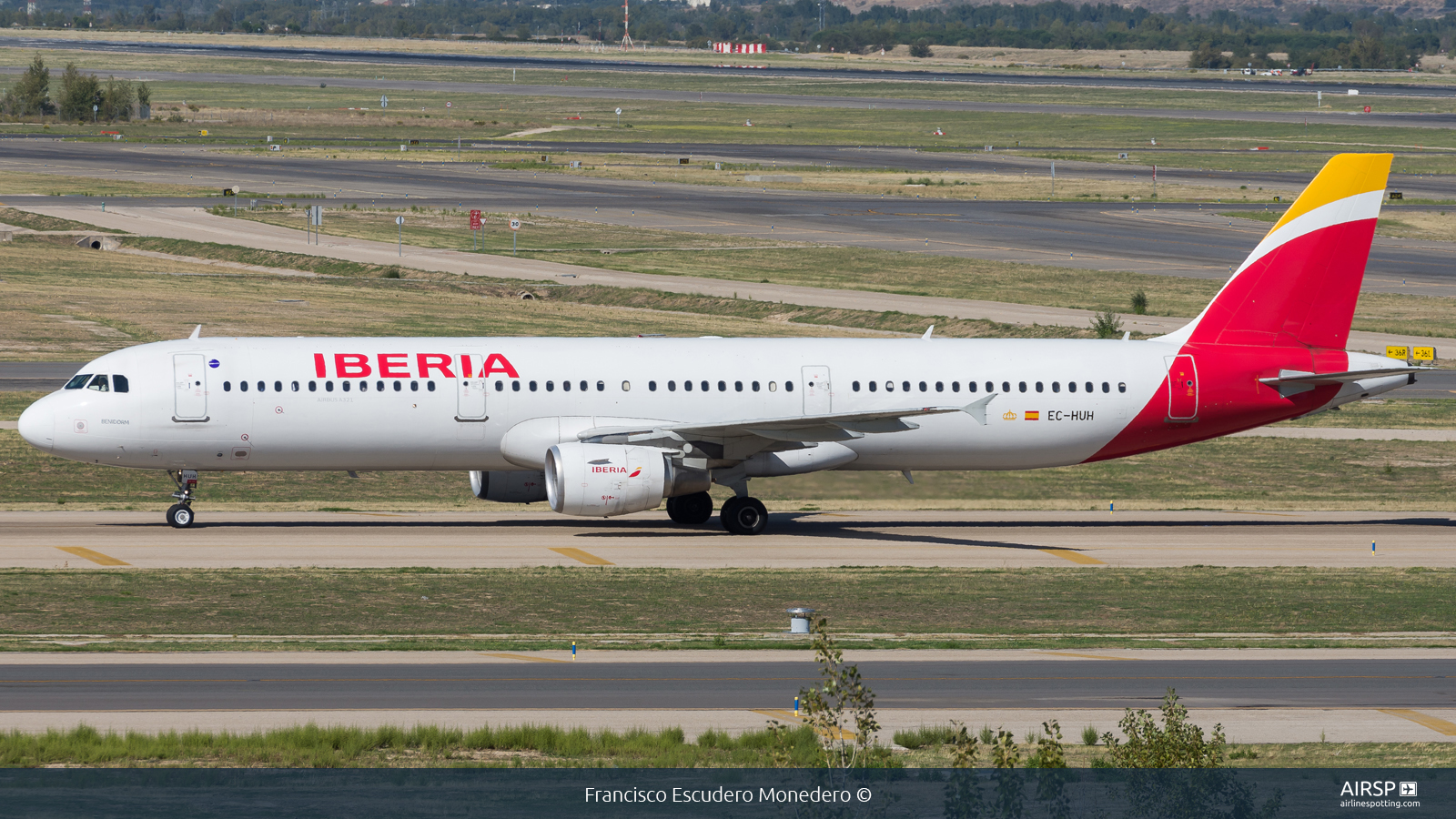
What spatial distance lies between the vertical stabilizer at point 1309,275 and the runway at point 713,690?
50.5 ft

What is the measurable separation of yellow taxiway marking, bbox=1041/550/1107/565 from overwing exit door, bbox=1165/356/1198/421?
207 inches

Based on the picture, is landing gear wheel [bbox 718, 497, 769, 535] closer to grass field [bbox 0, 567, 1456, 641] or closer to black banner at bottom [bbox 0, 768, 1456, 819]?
grass field [bbox 0, 567, 1456, 641]

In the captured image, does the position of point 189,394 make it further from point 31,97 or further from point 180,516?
point 31,97

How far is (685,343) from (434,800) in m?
25.2

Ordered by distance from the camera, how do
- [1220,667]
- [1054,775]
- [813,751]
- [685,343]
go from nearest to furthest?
[1054,775], [813,751], [1220,667], [685,343]

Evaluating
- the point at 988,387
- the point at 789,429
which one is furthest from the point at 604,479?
the point at 988,387

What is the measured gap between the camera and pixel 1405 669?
99.4 feet

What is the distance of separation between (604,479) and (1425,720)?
20346 millimetres

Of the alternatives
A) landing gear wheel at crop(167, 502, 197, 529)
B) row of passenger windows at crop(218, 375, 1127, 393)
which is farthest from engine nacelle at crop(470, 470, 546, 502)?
landing gear wheel at crop(167, 502, 197, 529)

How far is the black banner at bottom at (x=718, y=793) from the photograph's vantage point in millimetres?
20016

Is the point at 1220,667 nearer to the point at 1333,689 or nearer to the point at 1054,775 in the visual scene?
the point at 1333,689

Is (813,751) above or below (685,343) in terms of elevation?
below

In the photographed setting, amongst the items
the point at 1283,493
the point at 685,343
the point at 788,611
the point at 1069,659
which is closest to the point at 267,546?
the point at 685,343

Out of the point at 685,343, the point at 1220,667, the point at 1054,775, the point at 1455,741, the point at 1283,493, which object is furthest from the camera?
the point at 1283,493
